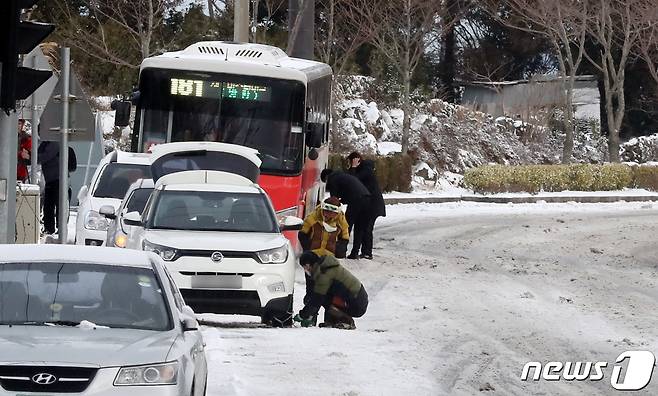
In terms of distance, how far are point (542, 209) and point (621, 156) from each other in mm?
15101

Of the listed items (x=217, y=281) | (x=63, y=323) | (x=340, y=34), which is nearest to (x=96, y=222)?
(x=217, y=281)

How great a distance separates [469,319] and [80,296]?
8.90 metres

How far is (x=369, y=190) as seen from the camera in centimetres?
2358

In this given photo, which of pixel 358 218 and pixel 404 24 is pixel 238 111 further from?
pixel 404 24

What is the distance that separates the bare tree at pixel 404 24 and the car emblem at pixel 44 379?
110 feet

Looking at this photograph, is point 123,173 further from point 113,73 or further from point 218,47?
point 113,73

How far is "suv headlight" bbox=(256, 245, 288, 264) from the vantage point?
1564 cm

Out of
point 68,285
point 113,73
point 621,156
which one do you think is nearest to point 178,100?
point 68,285

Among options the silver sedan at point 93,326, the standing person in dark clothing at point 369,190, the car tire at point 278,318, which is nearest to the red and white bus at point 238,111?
A: the standing person in dark clothing at point 369,190

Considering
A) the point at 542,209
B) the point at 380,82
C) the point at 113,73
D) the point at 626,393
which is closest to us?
the point at 626,393

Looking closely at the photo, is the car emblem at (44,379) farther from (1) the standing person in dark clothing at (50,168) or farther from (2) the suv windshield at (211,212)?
(1) the standing person in dark clothing at (50,168)

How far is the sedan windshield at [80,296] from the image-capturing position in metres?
9.12

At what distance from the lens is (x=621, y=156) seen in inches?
2036

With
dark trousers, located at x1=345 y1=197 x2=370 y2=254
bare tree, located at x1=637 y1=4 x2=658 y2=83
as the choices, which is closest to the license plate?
dark trousers, located at x1=345 y1=197 x2=370 y2=254
